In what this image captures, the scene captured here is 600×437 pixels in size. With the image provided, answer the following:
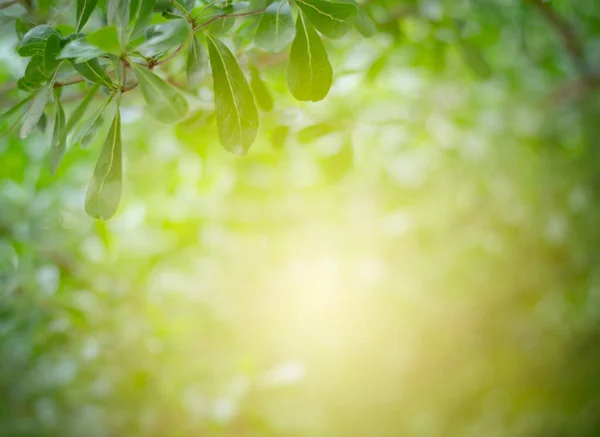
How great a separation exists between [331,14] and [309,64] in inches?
1.7

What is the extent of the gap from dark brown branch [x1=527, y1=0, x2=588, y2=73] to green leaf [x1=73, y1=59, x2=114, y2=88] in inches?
36.9

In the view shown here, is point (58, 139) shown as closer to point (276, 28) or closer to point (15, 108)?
point (15, 108)

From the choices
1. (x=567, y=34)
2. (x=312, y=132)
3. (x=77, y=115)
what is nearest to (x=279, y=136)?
(x=312, y=132)

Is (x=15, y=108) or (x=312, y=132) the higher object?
(x=15, y=108)

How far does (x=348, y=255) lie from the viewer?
66.6 inches

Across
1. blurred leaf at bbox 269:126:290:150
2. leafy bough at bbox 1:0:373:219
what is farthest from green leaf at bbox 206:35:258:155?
blurred leaf at bbox 269:126:290:150

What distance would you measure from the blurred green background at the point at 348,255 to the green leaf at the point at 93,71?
0.14 metres

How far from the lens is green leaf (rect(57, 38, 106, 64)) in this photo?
1.23 ft

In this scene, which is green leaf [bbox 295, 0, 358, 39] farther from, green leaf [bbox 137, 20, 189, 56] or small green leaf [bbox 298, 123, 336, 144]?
small green leaf [bbox 298, 123, 336, 144]

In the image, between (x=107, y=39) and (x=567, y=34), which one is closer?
(x=107, y=39)

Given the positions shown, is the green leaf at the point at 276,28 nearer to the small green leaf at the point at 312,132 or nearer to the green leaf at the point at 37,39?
the green leaf at the point at 37,39

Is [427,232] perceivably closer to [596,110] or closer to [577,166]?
[577,166]

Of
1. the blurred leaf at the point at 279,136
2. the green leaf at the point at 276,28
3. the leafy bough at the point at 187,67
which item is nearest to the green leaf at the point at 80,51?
the leafy bough at the point at 187,67

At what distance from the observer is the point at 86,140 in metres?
0.45
